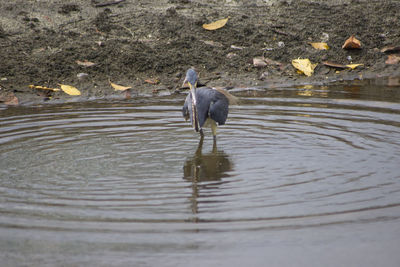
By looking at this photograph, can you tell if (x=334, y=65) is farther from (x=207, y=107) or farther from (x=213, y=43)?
(x=207, y=107)

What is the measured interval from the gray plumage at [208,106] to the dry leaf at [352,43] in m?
4.59

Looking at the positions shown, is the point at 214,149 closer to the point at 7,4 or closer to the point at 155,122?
the point at 155,122

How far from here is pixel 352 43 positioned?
1148 cm

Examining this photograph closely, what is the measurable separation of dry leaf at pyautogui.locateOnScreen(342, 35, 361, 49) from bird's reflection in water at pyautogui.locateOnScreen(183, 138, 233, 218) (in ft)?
Answer: 17.0

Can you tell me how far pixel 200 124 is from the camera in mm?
7609

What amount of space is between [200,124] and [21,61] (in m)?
4.10

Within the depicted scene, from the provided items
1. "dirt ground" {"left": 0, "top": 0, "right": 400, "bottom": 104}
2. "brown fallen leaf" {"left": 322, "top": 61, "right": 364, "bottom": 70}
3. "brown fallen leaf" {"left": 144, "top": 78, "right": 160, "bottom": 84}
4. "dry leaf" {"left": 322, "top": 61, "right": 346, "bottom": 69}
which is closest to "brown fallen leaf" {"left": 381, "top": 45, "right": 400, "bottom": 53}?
"dirt ground" {"left": 0, "top": 0, "right": 400, "bottom": 104}

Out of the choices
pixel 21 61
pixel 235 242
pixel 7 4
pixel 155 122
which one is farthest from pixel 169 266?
pixel 7 4

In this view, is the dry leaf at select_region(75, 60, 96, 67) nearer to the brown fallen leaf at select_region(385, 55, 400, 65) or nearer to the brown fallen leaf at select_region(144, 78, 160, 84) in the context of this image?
the brown fallen leaf at select_region(144, 78, 160, 84)

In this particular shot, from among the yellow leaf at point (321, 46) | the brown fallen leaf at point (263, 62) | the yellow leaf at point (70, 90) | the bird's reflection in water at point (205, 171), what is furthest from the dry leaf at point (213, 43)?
the bird's reflection in water at point (205, 171)

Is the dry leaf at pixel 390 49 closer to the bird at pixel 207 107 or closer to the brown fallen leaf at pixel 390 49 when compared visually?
the brown fallen leaf at pixel 390 49

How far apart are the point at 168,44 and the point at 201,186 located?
18.9 feet

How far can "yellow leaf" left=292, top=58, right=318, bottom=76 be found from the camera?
434 inches

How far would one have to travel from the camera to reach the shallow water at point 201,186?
4.27m
